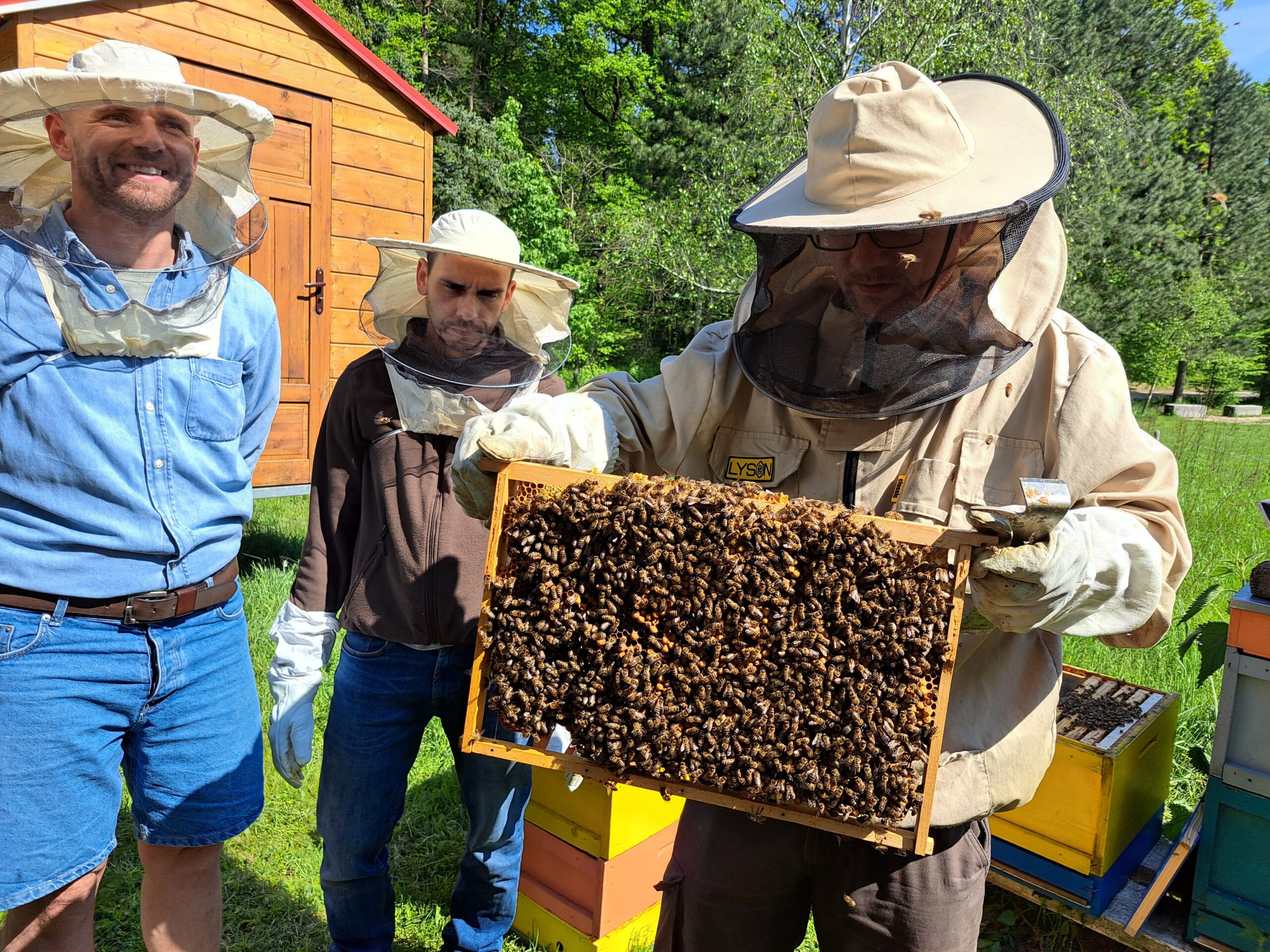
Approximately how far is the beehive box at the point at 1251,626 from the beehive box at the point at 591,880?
212 centimetres

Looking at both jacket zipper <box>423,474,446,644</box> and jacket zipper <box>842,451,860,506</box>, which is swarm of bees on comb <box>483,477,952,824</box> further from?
jacket zipper <box>423,474,446,644</box>

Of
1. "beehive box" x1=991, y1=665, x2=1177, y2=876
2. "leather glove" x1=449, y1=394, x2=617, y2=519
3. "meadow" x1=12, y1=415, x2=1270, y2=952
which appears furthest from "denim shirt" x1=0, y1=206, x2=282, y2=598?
"beehive box" x1=991, y1=665, x2=1177, y2=876

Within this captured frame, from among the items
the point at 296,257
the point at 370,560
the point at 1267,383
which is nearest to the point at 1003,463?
the point at 370,560

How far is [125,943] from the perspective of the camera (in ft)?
10.4

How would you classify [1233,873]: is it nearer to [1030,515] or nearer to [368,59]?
[1030,515]

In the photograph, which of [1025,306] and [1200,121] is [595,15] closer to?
[1200,121]

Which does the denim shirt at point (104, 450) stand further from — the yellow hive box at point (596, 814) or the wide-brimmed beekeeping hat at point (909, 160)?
the wide-brimmed beekeeping hat at point (909, 160)

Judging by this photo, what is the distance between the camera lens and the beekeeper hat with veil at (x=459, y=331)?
2.70 metres

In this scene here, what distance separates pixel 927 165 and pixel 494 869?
8.31 feet

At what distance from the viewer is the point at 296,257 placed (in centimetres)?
666

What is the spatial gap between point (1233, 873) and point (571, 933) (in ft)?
7.81

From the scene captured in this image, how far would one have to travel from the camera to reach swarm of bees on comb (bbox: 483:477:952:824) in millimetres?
1554

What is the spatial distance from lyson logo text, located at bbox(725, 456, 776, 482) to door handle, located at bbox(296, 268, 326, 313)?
5.70m

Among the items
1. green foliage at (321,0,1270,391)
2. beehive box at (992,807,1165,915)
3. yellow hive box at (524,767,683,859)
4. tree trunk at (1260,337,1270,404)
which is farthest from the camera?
tree trunk at (1260,337,1270,404)
